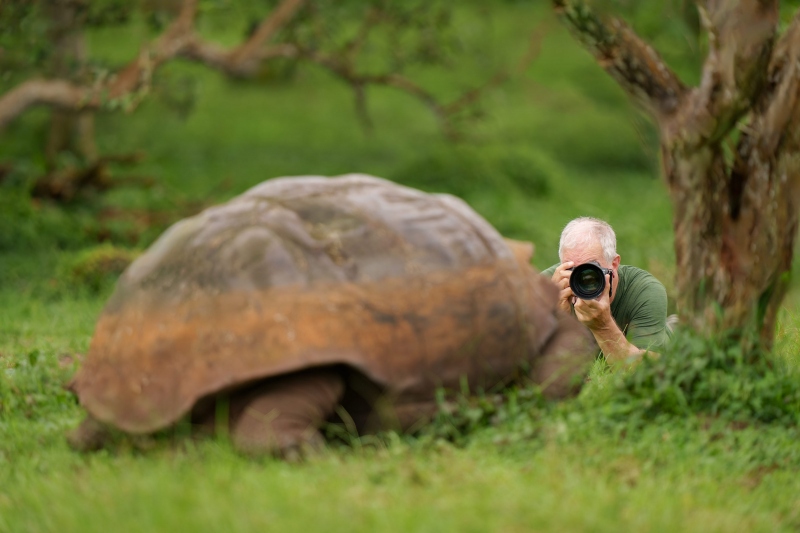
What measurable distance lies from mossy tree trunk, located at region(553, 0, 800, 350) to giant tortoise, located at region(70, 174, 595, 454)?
0.52 metres

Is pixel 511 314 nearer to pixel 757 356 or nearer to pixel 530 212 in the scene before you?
pixel 757 356

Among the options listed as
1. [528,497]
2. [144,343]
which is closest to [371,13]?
[144,343]

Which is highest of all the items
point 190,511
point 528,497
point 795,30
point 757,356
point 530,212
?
point 795,30

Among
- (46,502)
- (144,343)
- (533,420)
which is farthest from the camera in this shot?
(533,420)

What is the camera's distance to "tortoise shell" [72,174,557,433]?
10.4ft

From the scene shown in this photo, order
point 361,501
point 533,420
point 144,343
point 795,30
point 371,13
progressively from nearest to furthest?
point 361,501 → point 144,343 → point 533,420 → point 795,30 → point 371,13

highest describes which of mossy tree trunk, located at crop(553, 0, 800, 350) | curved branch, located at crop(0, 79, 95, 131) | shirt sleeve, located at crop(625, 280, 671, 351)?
mossy tree trunk, located at crop(553, 0, 800, 350)

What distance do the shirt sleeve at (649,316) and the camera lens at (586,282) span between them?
1.64 feet

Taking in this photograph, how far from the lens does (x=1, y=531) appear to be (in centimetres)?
287

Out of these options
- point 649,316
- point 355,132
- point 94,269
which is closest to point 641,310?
point 649,316

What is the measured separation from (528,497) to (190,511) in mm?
864

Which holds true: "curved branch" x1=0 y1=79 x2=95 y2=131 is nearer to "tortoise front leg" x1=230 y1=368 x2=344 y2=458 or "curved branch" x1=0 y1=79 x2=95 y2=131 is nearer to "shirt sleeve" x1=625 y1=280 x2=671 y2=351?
"shirt sleeve" x1=625 y1=280 x2=671 y2=351

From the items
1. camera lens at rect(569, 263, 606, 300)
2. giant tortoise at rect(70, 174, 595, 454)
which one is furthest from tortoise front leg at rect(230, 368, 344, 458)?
camera lens at rect(569, 263, 606, 300)

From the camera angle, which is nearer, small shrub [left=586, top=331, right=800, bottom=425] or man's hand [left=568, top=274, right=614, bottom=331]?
small shrub [left=586, top=331, right=800, bottom=425]
